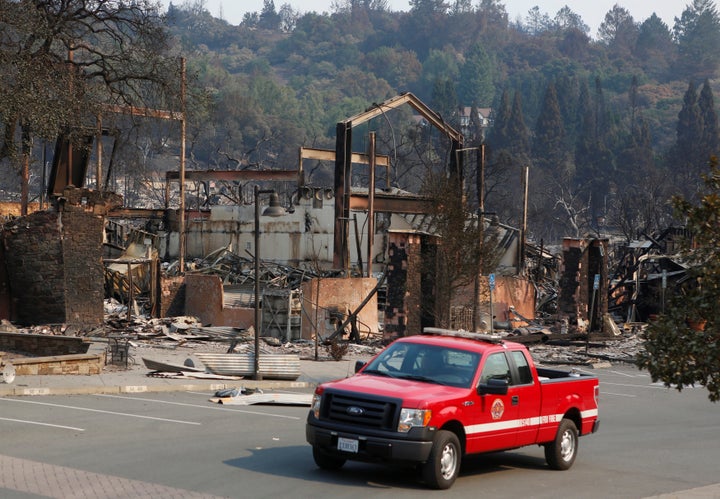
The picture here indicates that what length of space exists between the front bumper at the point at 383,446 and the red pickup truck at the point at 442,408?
0.01 meters

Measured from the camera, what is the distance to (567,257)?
1516 inches

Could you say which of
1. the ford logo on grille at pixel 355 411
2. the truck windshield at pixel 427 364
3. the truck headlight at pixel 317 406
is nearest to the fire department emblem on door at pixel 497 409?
the truck windshield at pixel 427 364

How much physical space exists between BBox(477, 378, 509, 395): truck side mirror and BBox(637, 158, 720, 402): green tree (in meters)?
2.45

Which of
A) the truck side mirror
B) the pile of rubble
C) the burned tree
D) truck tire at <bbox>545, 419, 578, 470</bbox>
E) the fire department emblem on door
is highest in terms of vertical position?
the burned tree

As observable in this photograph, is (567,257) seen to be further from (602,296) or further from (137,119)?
(137,119)

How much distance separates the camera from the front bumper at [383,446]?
11602mm

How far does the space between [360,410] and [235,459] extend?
218 cm

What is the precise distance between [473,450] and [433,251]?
19.0 metres

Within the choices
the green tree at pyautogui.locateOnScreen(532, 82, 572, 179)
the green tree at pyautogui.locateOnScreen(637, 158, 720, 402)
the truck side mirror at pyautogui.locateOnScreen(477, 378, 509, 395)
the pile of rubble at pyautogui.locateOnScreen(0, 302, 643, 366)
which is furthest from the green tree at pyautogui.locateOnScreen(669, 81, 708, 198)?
the green tree at pyautogui.locateOnScreen(637, 158, 720, 402)

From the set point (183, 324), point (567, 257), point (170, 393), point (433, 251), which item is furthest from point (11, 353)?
point (567, 257)

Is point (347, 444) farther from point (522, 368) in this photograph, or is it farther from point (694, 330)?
A: point (694, 330)

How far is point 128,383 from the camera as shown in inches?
823

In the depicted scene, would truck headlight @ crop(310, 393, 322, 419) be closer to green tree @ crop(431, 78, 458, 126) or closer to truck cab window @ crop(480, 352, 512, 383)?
truck cab window @ crop(480, 352, 512, 383)

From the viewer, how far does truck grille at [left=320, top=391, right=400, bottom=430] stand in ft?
38.7
